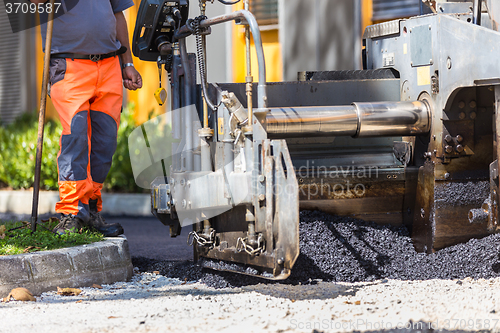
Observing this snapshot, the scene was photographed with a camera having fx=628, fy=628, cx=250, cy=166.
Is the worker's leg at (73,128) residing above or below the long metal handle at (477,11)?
below

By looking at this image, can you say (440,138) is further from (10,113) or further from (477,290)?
(10,113)

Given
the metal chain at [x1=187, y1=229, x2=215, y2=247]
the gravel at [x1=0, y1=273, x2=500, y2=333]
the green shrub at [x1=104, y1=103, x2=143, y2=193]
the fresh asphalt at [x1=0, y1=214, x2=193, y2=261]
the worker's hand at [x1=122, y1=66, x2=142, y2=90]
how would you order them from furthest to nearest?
1. the green shrub at [x1=104, y1=103, x2=143, y2=193]
2. the fresh asphalt at [x1=0, y1=214, x2=193, y2=261]
3. the worker's hand at [x1=122, y1=66, x2=142, y2=90]
4. the metal chain at [x1=187, y1=229, x2=215, y2=247]
5. the gravel at [x1=0, y1=273, x2=500, y2=333]

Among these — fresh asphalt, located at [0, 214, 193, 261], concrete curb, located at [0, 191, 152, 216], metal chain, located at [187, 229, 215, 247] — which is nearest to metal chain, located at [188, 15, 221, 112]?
metal chain, located at [187, 229, 215, 247]

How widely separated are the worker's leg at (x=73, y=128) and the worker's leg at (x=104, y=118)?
0.13 m

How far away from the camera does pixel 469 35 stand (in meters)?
3.40

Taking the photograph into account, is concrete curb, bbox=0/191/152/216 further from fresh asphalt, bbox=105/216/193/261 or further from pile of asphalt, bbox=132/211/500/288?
pile of asphalt, bbox=132/211/500/288

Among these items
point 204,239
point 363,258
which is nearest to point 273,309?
point 204,239

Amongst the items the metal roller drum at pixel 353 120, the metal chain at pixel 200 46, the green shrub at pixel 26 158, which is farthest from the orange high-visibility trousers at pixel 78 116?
the green shrub at pixel 26 158

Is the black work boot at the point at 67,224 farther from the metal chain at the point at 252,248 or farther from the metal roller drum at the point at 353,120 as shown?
the metal roller drum at the point at 353,120

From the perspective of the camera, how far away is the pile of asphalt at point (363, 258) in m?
3.48

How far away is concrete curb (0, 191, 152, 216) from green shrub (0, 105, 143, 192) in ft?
0.98

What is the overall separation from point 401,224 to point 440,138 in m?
0.63

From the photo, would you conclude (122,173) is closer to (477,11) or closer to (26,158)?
(26,158)

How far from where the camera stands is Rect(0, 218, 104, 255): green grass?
351 cm
